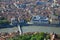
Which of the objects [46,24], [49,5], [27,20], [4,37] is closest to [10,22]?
[27,20]

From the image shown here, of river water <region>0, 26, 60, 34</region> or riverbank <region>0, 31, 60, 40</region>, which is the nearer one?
riverbank <region>0, 31, 60, 40</region>

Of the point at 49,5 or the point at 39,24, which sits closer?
the point at 39,24

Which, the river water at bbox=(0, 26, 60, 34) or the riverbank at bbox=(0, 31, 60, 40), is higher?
the riverbank at bbox=(0, 31, 60, 40)

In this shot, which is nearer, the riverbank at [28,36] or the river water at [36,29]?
the riverbank at [28,36]

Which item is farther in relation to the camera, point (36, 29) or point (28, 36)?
point (36, 29)

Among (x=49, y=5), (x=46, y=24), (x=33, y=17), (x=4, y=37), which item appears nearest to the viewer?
(x=4, y=37)

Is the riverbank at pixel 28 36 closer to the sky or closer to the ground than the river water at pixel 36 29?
closer to the sky

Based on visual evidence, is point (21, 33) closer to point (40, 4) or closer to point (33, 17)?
point (33, 17)

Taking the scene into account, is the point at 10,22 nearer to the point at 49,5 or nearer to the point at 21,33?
the point at 21,33

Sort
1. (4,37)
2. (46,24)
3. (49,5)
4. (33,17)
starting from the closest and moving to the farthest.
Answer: (4,37)
(46,24)
(33,17)
(49,5)
